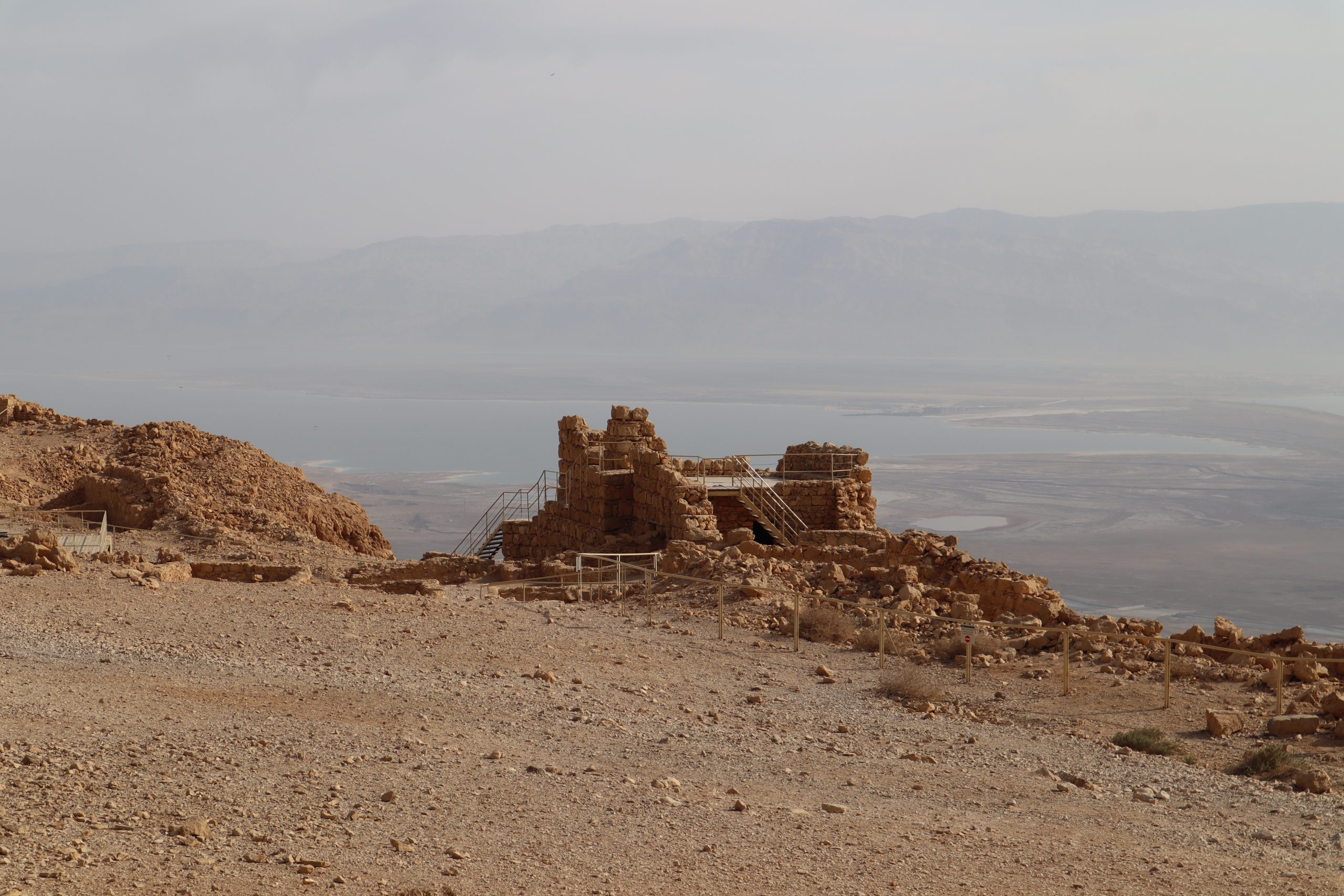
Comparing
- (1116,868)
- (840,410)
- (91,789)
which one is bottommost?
(1116,868)

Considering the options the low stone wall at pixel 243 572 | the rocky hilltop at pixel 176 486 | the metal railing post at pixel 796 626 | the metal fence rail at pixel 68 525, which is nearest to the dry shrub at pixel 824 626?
the metal railing post at pixel 796 626

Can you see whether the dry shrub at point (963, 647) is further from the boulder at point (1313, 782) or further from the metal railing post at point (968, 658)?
the boulder at point (1313, 782)

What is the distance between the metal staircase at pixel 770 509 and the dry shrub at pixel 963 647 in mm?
8378

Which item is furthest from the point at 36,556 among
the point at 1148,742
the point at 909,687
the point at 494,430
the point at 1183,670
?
the point at 494,430

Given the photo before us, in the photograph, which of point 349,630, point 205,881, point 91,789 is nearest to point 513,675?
point 349,630

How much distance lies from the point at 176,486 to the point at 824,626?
56.6 ft

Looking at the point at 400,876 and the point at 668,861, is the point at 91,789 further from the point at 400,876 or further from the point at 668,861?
the point at 668,861

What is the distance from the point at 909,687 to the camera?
478 inches

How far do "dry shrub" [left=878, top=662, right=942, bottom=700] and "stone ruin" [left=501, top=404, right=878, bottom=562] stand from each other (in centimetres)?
845

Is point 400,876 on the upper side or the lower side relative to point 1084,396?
lower

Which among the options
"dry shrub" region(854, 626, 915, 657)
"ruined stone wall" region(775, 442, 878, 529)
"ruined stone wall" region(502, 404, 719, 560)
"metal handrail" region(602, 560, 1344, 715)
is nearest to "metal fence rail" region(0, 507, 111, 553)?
"ruined stone wall" region(502, 404, 719, 560)

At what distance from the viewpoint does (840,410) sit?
151500mm

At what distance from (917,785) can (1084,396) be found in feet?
549

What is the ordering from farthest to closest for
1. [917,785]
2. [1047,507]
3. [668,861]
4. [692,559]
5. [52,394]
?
[52,394] < [1047,507] < [692,559] < [917,785] < [668,861]
